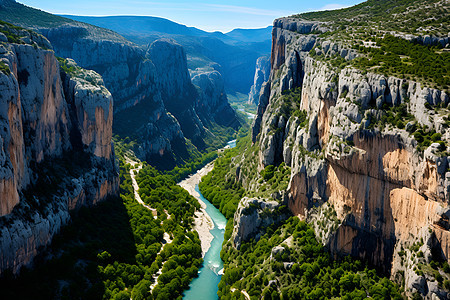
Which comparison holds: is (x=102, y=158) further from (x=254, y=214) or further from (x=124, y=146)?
(x=124, y=146)

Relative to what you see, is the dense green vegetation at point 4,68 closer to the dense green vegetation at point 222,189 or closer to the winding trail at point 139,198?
the winding trail at point 139,198

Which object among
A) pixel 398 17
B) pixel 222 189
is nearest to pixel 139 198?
pixel 222 189

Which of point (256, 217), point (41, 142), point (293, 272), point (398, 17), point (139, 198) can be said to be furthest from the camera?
point (139, 198)

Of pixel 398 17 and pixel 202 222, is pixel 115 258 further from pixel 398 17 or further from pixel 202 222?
pixel 398 17

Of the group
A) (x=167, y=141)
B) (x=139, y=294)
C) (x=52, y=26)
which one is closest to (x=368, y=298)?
(x=139, y=294)

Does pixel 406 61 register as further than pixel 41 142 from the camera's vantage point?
No
